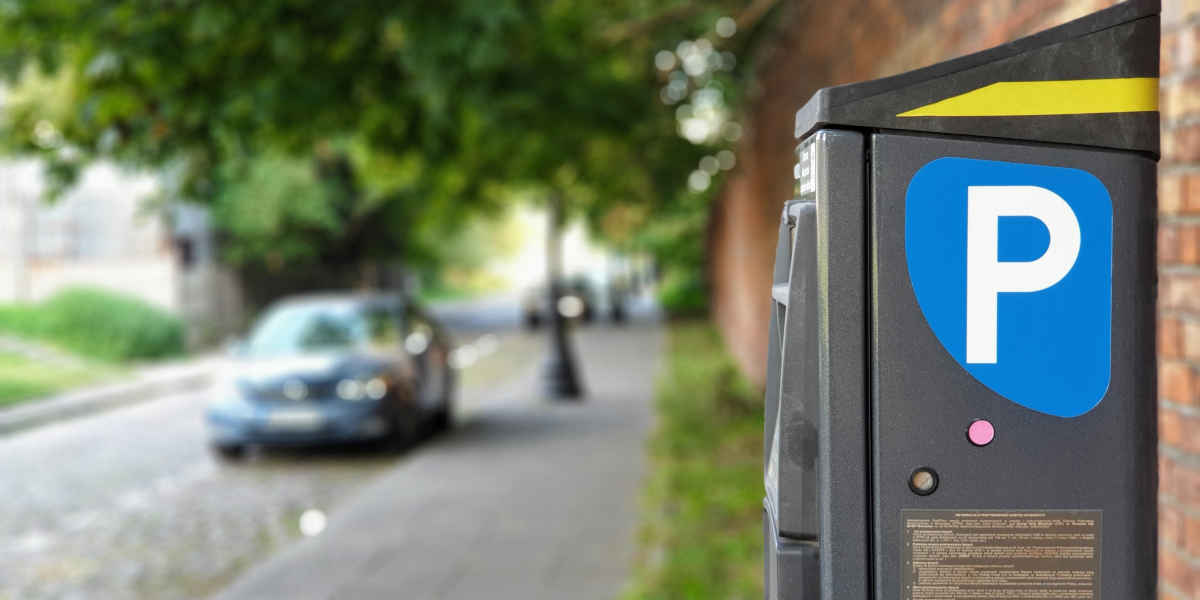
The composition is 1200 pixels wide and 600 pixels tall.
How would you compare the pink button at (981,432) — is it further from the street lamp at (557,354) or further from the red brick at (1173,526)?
the street lamp at (557,354)

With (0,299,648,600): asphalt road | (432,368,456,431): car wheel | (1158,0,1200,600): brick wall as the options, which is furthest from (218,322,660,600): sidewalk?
(1158,0,1200,600): brick wall

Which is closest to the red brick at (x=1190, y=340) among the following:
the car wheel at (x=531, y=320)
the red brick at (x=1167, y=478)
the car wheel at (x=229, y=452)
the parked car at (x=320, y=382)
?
the red brick at (x=1167, y=478)

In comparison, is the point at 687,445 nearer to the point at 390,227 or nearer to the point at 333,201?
the point at 333,201

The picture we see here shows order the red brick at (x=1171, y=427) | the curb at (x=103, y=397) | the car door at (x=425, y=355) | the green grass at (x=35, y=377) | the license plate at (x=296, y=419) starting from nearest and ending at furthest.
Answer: the red brick at (x=1171, y=427)
the license plate at (x=296, y=419)
the car door at (x=425, y=355)
the curb at (x=103, y=397)
the green grass at (x=35, y=377)

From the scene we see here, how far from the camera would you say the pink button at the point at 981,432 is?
5.26 ft

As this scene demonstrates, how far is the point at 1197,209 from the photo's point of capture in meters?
2.07

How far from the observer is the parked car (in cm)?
981

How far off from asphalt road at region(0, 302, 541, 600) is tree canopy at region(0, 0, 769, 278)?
2490 mm

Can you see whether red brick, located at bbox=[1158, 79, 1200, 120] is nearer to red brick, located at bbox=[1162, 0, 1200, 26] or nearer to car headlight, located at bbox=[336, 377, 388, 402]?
red brick, located at bbox=[1162, 0, 1200, 26]

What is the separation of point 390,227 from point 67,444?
22490 mm

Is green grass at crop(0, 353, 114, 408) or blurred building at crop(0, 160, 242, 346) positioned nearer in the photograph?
green grass at crop(0, 353, 114, 408)

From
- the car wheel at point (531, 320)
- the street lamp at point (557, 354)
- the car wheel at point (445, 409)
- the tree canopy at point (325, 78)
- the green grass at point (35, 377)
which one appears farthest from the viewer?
the car wheel at point (531, 320)

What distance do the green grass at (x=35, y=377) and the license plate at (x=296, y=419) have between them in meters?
5.58

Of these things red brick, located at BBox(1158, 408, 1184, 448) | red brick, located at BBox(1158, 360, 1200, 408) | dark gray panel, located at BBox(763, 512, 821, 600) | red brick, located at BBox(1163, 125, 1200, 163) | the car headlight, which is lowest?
the car headlight
